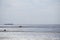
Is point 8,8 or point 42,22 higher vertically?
point 8,8

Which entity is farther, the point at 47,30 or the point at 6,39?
the point at 47,30

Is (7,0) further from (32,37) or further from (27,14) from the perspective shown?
(32,37)

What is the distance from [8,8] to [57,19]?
907 millimetres

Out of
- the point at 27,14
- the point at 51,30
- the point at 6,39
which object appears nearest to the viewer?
the point at 6,39

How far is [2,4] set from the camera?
1.52 m

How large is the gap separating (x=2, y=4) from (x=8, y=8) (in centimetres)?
13

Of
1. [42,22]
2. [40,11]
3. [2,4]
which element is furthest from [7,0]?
[42,22]

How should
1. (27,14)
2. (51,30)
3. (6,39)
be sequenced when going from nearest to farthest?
1. (6,39)
2. (51,30)
3. (27,14)

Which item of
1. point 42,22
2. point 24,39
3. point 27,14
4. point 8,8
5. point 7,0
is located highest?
point 7,0

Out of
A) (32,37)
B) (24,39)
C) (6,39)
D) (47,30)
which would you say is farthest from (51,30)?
(6,39)

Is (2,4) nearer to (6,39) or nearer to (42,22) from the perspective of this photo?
(6,39)

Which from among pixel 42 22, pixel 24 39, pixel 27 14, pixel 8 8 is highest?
pixel 8 8

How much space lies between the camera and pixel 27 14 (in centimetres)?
152

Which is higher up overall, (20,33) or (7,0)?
(7,0)
